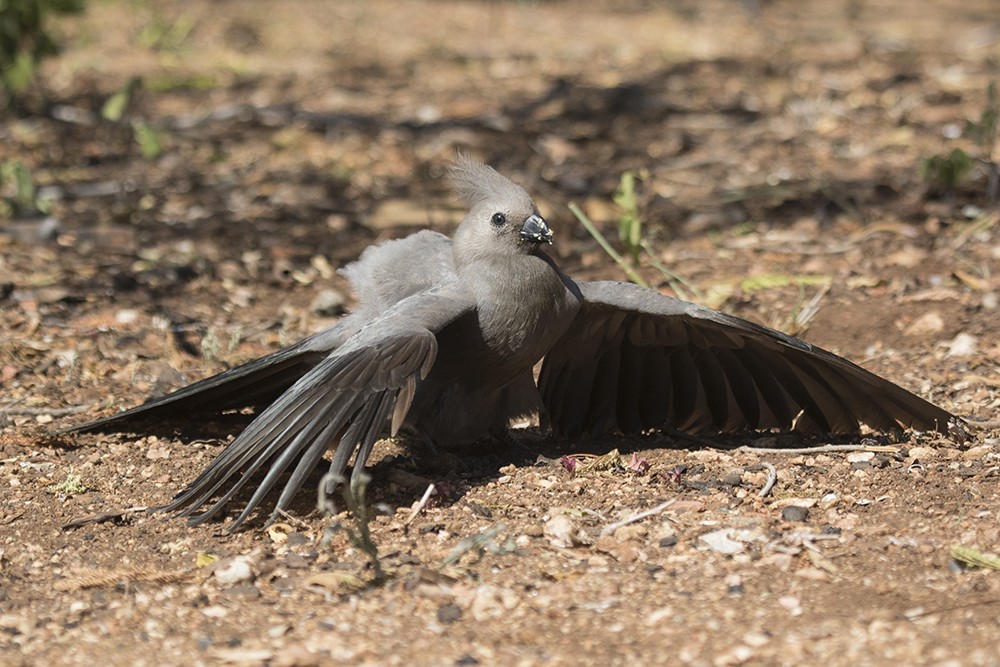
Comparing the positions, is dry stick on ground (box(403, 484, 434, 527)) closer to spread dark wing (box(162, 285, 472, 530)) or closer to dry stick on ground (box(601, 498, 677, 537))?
spread dark wing (box(162, 285, 472, 530))

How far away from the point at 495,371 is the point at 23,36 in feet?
15.6

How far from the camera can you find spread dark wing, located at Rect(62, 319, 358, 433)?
14.7 ft

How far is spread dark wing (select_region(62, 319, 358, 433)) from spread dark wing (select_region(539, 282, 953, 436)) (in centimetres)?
89

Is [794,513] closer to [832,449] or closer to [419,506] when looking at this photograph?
[832,449]

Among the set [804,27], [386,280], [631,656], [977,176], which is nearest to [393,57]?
[804,27]

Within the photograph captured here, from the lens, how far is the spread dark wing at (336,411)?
3.95 m

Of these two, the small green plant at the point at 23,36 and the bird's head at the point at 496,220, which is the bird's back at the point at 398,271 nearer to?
the bird's head at the point at 496,220

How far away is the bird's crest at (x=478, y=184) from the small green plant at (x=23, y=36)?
12.8ft

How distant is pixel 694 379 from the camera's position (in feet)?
15.7

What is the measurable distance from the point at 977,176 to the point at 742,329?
9.60 ft

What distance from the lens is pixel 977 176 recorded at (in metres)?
6.73

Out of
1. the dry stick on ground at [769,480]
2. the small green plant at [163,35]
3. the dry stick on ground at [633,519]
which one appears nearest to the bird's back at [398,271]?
the dry stick on ground at [633,519]

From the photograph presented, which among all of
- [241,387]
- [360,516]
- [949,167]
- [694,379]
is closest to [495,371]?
[694,379]

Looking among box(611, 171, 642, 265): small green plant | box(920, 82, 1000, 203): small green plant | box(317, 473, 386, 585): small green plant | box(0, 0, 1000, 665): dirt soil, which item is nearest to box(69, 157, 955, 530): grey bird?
box(0, 0, 1000, 665): dirt soil
